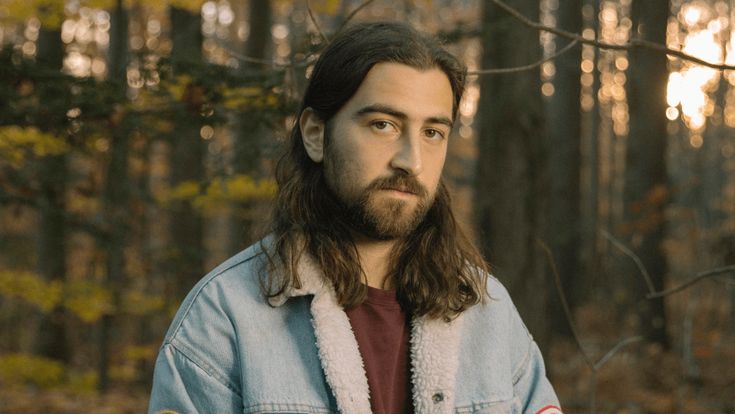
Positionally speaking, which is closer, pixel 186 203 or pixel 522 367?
pixel 522 367

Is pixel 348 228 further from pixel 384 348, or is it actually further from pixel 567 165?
pixel 567 165

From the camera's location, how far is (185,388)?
2.20m

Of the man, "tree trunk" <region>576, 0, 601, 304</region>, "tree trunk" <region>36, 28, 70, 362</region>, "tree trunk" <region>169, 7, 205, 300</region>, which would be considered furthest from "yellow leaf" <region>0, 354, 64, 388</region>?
"tree trunk" <region>576, 0, 601, 304</region>

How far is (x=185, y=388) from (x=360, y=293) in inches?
23.2

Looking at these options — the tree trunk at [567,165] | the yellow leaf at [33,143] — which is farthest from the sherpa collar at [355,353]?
the tree trunk at [567,165]

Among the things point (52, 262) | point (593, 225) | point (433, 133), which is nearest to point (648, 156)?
point (593, 225)

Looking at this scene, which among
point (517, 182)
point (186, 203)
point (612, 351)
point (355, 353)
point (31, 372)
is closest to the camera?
point (355, 353)

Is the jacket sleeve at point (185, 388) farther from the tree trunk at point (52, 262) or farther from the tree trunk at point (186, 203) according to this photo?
the tree trunk at point (52, 262)

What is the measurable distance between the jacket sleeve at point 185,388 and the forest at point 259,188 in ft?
1.94

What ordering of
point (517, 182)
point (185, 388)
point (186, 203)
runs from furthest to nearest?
point (186, 203)
point (517, 182)
point (185, 388)

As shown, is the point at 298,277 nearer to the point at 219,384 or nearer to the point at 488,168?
the point at 219,384

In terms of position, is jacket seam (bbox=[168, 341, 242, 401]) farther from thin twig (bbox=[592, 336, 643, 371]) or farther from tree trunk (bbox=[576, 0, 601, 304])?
tree trunk (bbox=[576, 0, 601, 304])

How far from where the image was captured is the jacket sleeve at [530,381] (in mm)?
2605

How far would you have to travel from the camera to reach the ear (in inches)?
103
